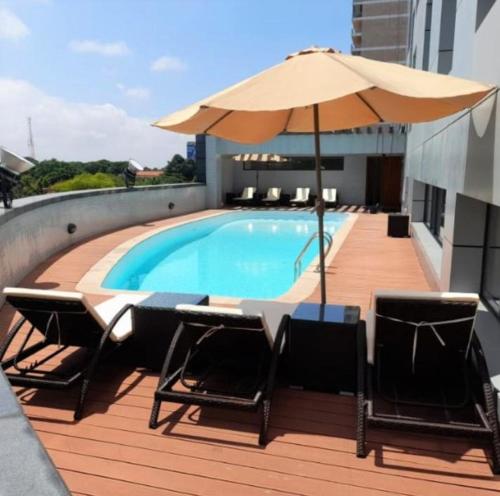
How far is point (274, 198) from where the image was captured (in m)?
22.7

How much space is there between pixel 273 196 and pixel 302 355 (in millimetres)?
19731

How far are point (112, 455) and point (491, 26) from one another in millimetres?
4079

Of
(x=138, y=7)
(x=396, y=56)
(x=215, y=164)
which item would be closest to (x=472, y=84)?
(x=138, y=7)

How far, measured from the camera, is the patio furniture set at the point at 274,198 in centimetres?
2239

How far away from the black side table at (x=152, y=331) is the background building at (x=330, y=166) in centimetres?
1790

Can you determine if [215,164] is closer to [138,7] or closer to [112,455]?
[138,7]

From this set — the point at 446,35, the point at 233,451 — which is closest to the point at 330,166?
the point at 446,35

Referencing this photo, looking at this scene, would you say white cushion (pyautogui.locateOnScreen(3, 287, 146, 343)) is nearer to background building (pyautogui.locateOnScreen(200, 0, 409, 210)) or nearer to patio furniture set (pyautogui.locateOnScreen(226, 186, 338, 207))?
background building (pyautogui.locateOnScreen(200, 0, 409, 210))

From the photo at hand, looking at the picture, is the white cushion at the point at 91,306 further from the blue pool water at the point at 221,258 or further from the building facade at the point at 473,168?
the blue pool water at the point at 221,258

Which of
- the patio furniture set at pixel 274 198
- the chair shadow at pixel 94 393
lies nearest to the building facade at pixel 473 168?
the chair shadow at pixel 94 393

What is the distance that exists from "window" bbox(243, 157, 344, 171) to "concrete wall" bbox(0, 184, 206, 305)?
604 centimetres

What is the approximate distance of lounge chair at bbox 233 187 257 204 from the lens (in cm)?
2270

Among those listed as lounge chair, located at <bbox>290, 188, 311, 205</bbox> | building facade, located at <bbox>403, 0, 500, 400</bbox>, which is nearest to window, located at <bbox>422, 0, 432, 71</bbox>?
building facade, located at <bbox>403, 0, 500, 400</bbox>

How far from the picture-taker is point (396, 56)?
45531 mm
